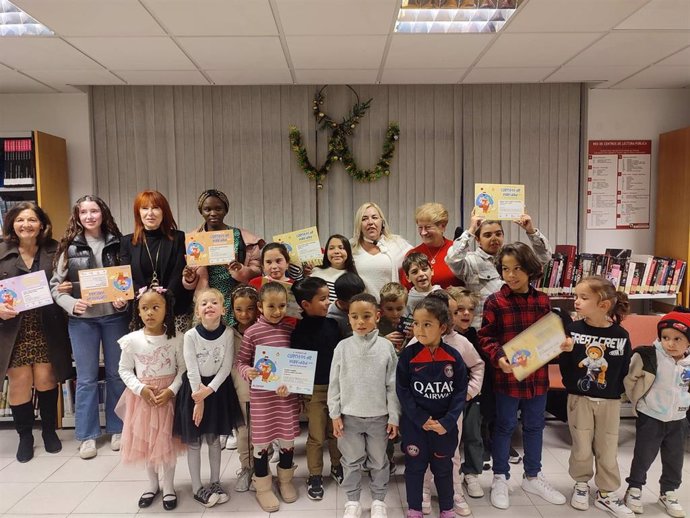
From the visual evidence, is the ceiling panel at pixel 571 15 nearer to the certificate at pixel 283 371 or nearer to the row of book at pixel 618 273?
the row of book at pixel 618 273

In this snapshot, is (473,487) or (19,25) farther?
(19,25)

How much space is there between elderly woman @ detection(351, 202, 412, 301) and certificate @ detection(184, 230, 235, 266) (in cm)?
75

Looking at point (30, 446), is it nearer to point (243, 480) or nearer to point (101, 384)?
point (101, 384)

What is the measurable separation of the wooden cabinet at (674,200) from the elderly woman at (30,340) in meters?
4.46

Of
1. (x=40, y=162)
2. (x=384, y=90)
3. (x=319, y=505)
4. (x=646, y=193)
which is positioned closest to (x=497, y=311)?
(x=319, y=505)

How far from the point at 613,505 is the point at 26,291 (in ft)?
11.0

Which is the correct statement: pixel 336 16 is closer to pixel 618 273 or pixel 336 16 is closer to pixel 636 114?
pixel 618 273

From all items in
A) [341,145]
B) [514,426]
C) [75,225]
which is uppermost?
[341,145]

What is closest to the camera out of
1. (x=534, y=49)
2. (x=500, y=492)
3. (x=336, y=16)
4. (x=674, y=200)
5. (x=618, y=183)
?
(x=500, y=492)

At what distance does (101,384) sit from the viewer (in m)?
3.32

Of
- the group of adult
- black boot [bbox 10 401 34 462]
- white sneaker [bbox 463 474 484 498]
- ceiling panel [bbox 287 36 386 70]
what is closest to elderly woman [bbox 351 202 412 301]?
the group of adult

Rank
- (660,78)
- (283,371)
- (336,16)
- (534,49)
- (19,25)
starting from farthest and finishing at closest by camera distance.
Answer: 1. (660,78)
2. (534,49)
3. (19,25)
4. (336,16)
5. (283,371)

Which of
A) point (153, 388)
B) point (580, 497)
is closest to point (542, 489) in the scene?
point (580, 497)

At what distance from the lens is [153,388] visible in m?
2.33
